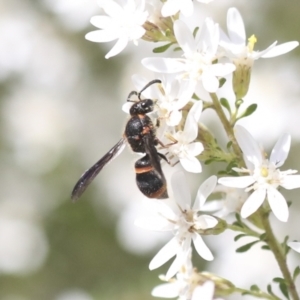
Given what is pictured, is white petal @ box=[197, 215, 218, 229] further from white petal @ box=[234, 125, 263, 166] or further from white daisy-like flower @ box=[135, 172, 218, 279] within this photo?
white petal @ box=[234, 125, 263, 166]

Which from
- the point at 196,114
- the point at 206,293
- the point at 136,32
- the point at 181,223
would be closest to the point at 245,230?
the point at 181,223

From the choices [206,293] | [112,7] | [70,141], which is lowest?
[206,293]

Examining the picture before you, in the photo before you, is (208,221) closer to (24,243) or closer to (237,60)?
(237,60)

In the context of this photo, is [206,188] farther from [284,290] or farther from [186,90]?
[284,290]

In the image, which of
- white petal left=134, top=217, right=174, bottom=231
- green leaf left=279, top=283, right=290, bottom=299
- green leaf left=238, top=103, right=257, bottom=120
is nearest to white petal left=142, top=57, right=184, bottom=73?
green leaf left=238, top=103, right=257, bottom=120

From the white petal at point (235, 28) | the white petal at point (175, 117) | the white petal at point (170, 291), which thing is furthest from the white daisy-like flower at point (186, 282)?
the white petal at point (235, 28)
